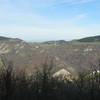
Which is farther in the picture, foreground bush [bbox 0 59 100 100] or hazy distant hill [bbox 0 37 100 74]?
hazy distant hill [bbox 0 37 100 74]

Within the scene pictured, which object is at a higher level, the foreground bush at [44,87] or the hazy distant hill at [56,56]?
the foreground bush at [44,87]

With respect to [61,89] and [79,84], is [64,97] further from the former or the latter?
[79,84]

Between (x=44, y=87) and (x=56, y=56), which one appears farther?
(x=56, y=56)

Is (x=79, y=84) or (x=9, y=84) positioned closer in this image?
(x=9, y=84)

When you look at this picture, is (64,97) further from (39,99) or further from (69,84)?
(69,84)

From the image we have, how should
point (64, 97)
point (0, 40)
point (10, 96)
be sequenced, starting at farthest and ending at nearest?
point (0, 40) < point (64, 97) < point (10, 96)

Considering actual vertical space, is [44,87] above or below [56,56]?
above

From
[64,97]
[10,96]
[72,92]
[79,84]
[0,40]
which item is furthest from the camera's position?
[0,40]

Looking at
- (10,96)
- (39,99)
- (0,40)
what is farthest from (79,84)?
(0,40)

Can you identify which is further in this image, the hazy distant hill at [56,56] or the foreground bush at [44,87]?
the hazy distant hill at [56,56]

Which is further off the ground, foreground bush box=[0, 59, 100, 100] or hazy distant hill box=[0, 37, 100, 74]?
foreground bush box=[0, 59, 100, 100]
